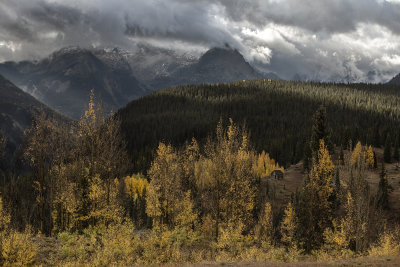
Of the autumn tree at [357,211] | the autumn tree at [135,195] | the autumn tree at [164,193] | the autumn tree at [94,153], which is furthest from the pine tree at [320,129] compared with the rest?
the autumn tree at [135,195]

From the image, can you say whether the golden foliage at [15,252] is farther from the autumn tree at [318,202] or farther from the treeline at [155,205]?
the autumn tree at [318,202]

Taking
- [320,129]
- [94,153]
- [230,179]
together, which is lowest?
[230,179]

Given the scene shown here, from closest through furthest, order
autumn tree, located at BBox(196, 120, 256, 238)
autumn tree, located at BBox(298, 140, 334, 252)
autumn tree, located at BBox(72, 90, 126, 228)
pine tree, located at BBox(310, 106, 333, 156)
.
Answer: autumn tree, located at BBox(72, 90, 126, 228)
autumn tree, located at BBox(196, 120, 256, 238)
autumn tree, located at BBox(298, 140, 334, 252)
pine tree, located at BBox(310, 106, 333, 156)

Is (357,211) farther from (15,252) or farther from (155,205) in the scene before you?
(15,252)

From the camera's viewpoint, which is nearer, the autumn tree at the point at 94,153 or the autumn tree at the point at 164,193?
the autumn tree at the point at 94,153

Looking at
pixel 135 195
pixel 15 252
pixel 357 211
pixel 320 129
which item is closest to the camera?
pixel 15 252

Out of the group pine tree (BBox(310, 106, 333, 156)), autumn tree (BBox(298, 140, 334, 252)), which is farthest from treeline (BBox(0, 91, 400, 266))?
pine tree (BBox(310, 106, 333, 156))

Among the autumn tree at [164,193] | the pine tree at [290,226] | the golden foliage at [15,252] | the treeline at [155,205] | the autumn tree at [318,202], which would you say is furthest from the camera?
the pine tree at [290,226]

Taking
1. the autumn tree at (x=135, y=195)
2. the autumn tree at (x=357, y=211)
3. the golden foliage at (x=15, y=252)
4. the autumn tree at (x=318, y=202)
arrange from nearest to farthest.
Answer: the golden foliage at (x=15, y=252), the autumn tree at (x=357, y=211), the autumn tree at (x=318, y=202), the autumn tree at (x=135, y=195)

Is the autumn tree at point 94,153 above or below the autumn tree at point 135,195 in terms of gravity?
above

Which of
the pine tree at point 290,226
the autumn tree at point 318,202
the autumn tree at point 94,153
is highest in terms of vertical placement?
the autumn tree at point 94,153

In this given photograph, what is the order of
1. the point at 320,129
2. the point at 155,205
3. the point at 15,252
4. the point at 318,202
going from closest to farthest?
1. the point at 15,252
2. the point at 155,205
3. the point at 318,202
4. the point at 320,129

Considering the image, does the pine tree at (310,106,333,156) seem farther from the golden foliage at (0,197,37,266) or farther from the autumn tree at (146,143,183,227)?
the golden foliage at (0,197,37,266)

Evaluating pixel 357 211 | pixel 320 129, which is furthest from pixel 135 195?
pixel 357 211
